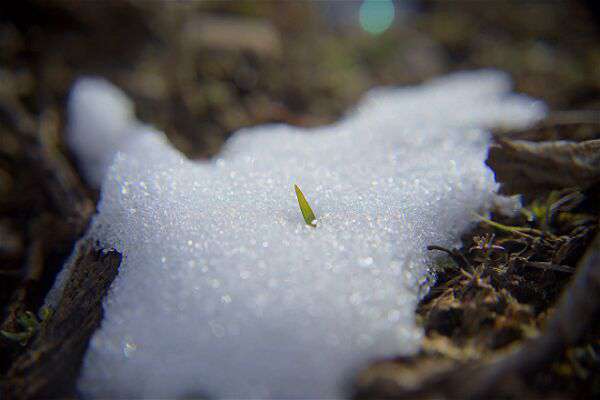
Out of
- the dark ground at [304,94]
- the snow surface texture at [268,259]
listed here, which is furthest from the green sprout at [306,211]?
the dark ground at [304,94]

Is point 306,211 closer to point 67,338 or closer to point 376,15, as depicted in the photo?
point 67,338

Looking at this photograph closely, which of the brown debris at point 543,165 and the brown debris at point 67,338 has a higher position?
the brown debris at point 543,165

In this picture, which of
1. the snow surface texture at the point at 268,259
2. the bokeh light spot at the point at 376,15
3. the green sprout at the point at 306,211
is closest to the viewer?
the snow surface texture at the point at 268,259

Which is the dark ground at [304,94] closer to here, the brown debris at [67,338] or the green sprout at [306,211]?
the brown debris at [67,338]

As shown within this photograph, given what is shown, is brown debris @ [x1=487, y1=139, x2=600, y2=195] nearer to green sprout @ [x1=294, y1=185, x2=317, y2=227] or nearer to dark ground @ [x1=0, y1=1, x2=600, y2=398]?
dark ground @ [x1=0, y1=1, x2=600, y2=398]

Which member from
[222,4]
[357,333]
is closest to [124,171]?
[357,333]

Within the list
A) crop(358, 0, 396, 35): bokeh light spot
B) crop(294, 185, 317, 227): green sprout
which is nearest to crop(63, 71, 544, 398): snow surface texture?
crop(294, 185, 317, 227): green sprout

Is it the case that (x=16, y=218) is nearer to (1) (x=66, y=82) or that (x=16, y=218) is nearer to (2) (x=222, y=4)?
(1) (x=66, y=82)
